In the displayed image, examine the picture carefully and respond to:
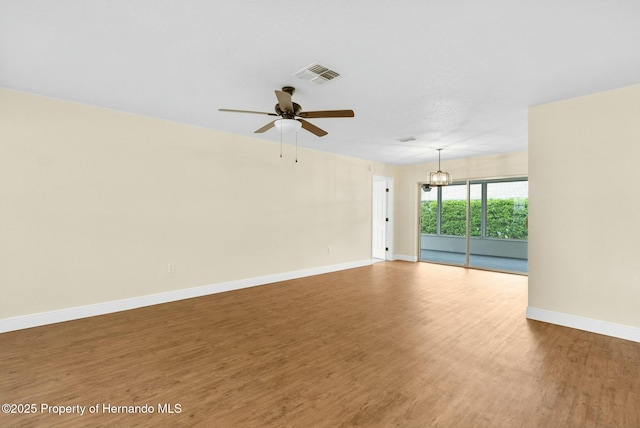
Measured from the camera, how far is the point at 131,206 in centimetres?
400

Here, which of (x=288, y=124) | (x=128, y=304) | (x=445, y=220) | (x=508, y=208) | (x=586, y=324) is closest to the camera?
(x=288, y=124)

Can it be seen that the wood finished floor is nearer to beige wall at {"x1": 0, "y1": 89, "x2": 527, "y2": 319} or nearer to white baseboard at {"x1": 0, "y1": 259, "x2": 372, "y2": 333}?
white baseboard at {"x1": 0, "y1": 259, "x2": 372, "y2": 333}

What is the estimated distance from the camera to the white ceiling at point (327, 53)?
197 centimetres

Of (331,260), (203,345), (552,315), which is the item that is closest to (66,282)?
(203,345)

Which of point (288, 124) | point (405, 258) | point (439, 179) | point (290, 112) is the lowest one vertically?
point (405, 258)

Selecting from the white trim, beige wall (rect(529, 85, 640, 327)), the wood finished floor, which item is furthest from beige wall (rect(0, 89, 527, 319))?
beige wall (rect(529, 85, 640, 327))

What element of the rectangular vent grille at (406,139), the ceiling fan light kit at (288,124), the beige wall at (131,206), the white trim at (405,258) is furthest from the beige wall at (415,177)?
the ceiling fan light kit at (288,124)

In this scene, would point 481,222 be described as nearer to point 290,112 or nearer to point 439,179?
point 439,179

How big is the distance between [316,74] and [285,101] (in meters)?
0.41

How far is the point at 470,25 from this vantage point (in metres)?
2.10

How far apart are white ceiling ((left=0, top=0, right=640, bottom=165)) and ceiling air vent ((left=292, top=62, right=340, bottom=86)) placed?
0.08 meters

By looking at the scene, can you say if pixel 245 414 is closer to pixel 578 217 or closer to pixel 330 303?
pixel 330 303

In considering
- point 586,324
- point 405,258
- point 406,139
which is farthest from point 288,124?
point 405,258

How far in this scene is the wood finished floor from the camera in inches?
73.2
